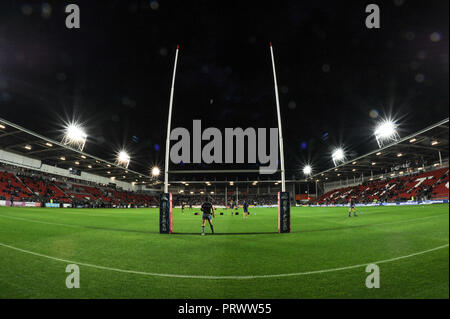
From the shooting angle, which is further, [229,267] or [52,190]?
[52,190]

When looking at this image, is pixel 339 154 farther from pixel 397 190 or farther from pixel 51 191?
pixel 51 191

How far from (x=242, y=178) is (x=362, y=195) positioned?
4154 cm

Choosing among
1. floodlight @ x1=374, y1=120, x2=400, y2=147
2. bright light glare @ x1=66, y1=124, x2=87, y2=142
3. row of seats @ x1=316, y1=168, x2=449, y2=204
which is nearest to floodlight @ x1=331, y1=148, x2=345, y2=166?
row of seats @ x1=316, y1=168, x2=449, y2=204

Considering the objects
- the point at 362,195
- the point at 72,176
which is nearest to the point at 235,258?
the point at 362,195

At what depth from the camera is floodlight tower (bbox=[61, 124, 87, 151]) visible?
41.1 m

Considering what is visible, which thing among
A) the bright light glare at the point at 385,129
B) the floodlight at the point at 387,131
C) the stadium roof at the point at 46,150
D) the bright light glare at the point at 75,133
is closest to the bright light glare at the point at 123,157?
the stadium roof at the point at 46,150

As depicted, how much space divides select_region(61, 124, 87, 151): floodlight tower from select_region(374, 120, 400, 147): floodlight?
5401 centimetres

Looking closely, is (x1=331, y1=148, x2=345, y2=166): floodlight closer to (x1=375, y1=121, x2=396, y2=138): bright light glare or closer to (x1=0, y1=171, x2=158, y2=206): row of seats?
(x1=375, y1=121, x2=396, y2=138): bright light glare

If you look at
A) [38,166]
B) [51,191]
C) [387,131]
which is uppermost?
[387,131]

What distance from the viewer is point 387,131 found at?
37.6 meters

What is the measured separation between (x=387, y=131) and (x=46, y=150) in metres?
60.7

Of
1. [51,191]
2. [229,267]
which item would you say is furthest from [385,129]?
[51,191]
